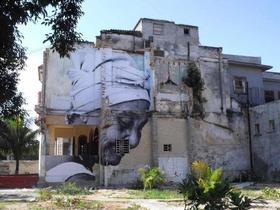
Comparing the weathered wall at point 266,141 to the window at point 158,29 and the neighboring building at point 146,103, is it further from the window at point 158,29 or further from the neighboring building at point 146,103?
the window at point 158,29

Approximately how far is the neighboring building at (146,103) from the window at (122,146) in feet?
0.26

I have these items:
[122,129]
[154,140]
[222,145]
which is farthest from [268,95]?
[122,129]

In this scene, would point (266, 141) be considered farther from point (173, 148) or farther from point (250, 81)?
point (173, 148)

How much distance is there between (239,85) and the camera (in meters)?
37.7

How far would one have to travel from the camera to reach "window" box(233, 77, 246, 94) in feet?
123

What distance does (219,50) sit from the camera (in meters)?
37.2

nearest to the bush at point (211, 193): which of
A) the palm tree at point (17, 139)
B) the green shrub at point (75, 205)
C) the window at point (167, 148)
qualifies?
the green shrub at point (75, 205)

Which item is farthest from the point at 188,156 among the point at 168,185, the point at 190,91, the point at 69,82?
the point at 69,82

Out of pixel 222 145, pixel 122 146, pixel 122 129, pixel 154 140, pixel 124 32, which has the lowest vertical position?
pixel 122 146

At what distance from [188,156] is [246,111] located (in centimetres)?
684

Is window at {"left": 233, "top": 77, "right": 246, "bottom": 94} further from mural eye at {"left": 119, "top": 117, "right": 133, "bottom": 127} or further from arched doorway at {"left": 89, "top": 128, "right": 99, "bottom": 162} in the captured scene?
arched doorway at {"left": 89, "top": 128, "right": 99, "bottom": 162}

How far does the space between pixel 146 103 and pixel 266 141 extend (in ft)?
32.8

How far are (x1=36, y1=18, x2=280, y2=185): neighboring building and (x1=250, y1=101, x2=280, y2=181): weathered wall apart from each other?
2.84 ft

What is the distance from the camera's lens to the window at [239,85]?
37.6 metres
